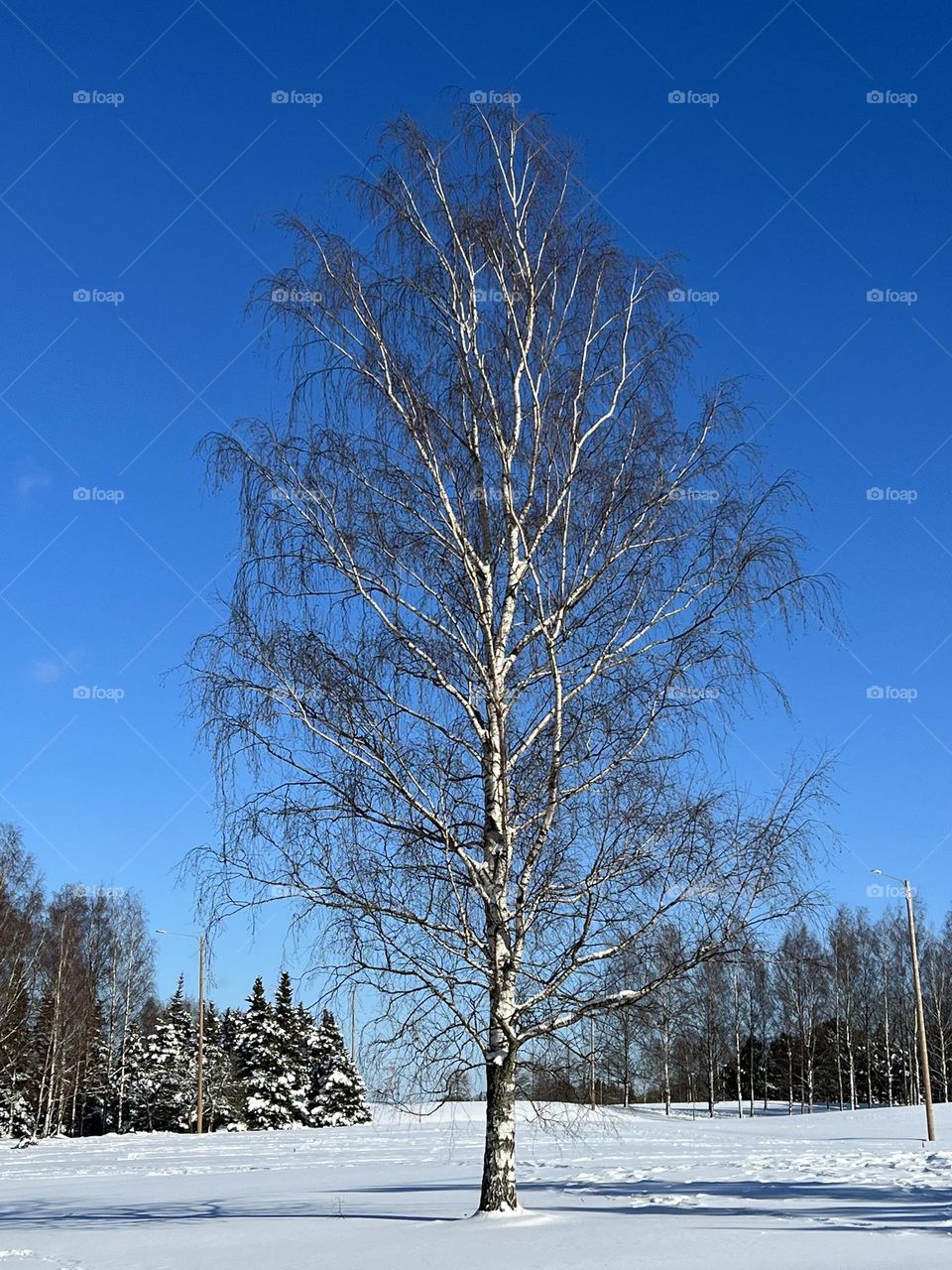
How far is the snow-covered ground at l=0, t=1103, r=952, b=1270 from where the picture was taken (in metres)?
8.64

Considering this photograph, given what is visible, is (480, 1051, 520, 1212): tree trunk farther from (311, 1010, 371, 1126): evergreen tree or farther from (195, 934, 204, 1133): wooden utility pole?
(311, 1010, 371, 1126): evergreen tree

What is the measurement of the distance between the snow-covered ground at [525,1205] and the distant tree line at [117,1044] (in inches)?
684

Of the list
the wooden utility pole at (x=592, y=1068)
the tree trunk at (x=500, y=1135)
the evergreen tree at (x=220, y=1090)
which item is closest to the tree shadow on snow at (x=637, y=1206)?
the tree trunk at (x=500, y=1135)

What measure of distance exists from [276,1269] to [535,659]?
554 cm

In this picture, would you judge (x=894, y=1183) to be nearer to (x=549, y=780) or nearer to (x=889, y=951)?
(x=549, y=780)

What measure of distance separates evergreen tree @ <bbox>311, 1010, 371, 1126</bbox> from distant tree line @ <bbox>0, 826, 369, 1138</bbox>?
56 mm

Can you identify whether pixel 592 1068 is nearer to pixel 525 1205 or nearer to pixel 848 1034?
pixel 525 1205

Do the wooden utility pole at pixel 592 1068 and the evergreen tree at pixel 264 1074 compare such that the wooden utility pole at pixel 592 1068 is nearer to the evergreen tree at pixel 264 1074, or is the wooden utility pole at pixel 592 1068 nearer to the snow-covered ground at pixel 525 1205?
the snow-covered ground at pixel 525 1205

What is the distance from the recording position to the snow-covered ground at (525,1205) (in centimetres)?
864

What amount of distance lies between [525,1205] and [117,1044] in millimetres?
44078

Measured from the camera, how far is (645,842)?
9.86 metres

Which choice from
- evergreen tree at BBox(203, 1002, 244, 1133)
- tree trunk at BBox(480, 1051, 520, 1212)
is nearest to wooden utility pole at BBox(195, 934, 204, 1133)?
evergreen tree at BBox(203, 1002, 244, 1133)

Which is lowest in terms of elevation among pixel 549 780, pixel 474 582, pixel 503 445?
pixel 549 780

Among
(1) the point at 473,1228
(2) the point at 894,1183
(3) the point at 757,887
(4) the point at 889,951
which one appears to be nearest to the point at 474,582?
(3) the point at 757,887
